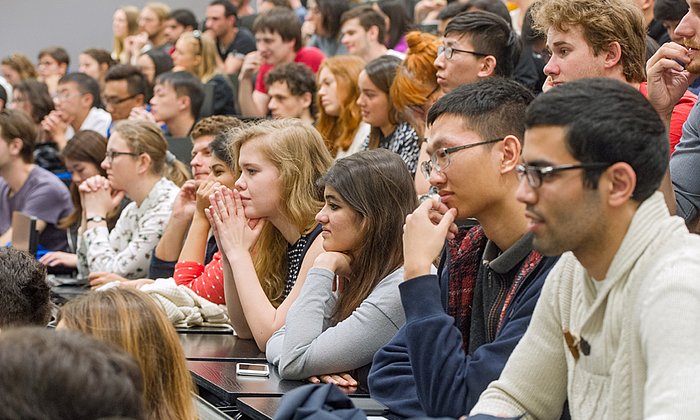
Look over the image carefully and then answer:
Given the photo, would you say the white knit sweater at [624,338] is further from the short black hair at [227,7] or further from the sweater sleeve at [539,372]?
the short black hair at [227,7]

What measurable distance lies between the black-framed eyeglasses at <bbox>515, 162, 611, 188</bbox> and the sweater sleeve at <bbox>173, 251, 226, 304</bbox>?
90.9 inches

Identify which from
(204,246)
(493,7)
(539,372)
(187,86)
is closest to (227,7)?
(187,86)

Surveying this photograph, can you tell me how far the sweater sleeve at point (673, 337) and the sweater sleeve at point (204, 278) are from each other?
8.22 feet

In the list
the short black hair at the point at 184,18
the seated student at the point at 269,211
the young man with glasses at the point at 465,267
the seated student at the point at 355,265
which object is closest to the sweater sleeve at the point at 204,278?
the seated student at the point at 269,211

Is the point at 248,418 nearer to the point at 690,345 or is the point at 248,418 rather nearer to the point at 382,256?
the point at 382,256

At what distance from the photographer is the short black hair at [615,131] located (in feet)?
A: 5.88

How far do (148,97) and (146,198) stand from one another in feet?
8.02

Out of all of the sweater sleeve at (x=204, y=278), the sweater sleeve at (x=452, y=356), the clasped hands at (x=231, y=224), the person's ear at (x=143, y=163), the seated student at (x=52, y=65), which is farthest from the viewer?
the seated student at (x=52, y=65)

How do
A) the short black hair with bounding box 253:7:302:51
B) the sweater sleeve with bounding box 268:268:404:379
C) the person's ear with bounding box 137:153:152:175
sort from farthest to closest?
the short black hair with bounding box 253:7:302:51
the person's ear with bounding box 137:153:152:175
the sweater sleeve with bounding box 268:268:404:379

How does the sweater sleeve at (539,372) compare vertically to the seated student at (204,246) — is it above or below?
above

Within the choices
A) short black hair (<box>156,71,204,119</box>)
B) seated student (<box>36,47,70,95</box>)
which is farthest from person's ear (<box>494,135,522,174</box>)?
seated student (<box>36,47,70,95</box>)

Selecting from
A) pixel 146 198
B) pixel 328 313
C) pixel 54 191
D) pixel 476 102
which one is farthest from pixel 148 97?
pixel 476 102

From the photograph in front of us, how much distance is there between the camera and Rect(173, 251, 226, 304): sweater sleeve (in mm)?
4062

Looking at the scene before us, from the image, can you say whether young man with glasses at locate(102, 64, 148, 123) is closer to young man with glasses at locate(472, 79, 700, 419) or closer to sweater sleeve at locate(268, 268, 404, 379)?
sweater sleeve at locate(268, 268, 404, 379)
